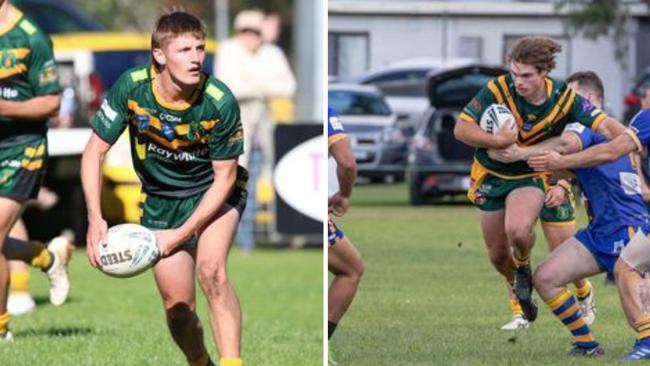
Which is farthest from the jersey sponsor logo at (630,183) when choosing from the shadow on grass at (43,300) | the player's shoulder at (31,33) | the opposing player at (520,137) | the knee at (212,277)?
the shadow on grass at (43,300)

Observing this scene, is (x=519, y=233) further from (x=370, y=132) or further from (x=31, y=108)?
(x=370, y=132)

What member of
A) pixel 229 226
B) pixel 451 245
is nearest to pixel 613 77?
pixel 451 245

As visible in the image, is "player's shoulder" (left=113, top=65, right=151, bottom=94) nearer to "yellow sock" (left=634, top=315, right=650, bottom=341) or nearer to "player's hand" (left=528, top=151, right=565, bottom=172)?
"player's hand" (left=528, top=151, right=565, bottom=172)

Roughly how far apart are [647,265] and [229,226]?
223 cm

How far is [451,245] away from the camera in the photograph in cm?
1330

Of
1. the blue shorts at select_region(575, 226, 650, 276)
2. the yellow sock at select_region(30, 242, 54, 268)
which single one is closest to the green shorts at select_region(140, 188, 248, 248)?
the blue shorts at select_region(575, 226, 650, 276)

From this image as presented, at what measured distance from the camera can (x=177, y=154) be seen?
7.61 m

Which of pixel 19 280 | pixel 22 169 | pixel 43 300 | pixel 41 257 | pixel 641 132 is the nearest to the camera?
pixel 641 132

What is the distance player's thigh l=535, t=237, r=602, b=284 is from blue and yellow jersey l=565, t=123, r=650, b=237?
0.13 m

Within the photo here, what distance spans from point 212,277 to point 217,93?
763mm

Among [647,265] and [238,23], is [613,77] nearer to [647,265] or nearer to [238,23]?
[238,23]

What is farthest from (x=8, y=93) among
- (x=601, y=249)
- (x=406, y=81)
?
(x=406, y=81)

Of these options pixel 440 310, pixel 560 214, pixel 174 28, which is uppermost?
pixel 174 28

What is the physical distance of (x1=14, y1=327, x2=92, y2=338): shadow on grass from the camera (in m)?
10.4
